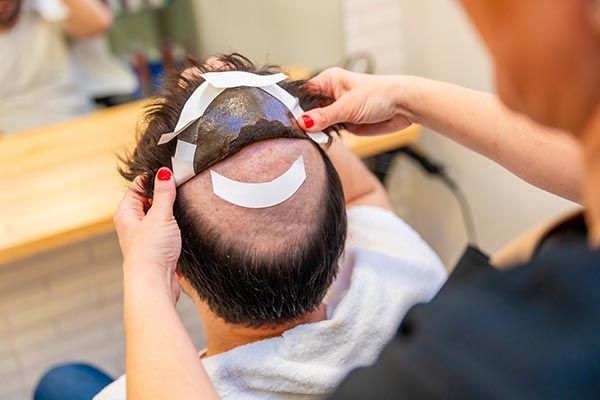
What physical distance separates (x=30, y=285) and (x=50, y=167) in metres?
0.33

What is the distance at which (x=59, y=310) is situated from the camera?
1845 millimetres

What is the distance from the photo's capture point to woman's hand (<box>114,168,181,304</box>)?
0.82 meters

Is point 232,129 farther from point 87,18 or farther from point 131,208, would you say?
point 87,18

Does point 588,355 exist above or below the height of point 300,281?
above

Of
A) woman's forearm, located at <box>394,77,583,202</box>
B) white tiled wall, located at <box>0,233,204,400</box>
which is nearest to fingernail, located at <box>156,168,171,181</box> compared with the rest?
woman's forearm, located at <box>394,77,583,202</box>

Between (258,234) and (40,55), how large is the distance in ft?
4.37

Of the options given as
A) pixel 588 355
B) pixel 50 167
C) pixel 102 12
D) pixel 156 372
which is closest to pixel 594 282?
pixel 588 355

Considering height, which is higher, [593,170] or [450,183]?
[593,170]

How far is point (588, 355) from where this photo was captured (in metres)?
0.44

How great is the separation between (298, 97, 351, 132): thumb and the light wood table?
→ 0.59 metres

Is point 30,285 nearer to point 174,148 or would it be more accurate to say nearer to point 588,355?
point 174,148

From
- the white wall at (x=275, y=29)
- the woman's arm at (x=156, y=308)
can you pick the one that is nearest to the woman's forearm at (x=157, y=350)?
the woman's arm at (x=156, y=308)

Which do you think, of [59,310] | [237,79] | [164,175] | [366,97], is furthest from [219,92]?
[59,310]

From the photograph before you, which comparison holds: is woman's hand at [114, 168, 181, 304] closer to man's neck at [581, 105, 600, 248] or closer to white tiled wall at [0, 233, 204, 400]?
man's neck at [581, 105, 600, 248]
